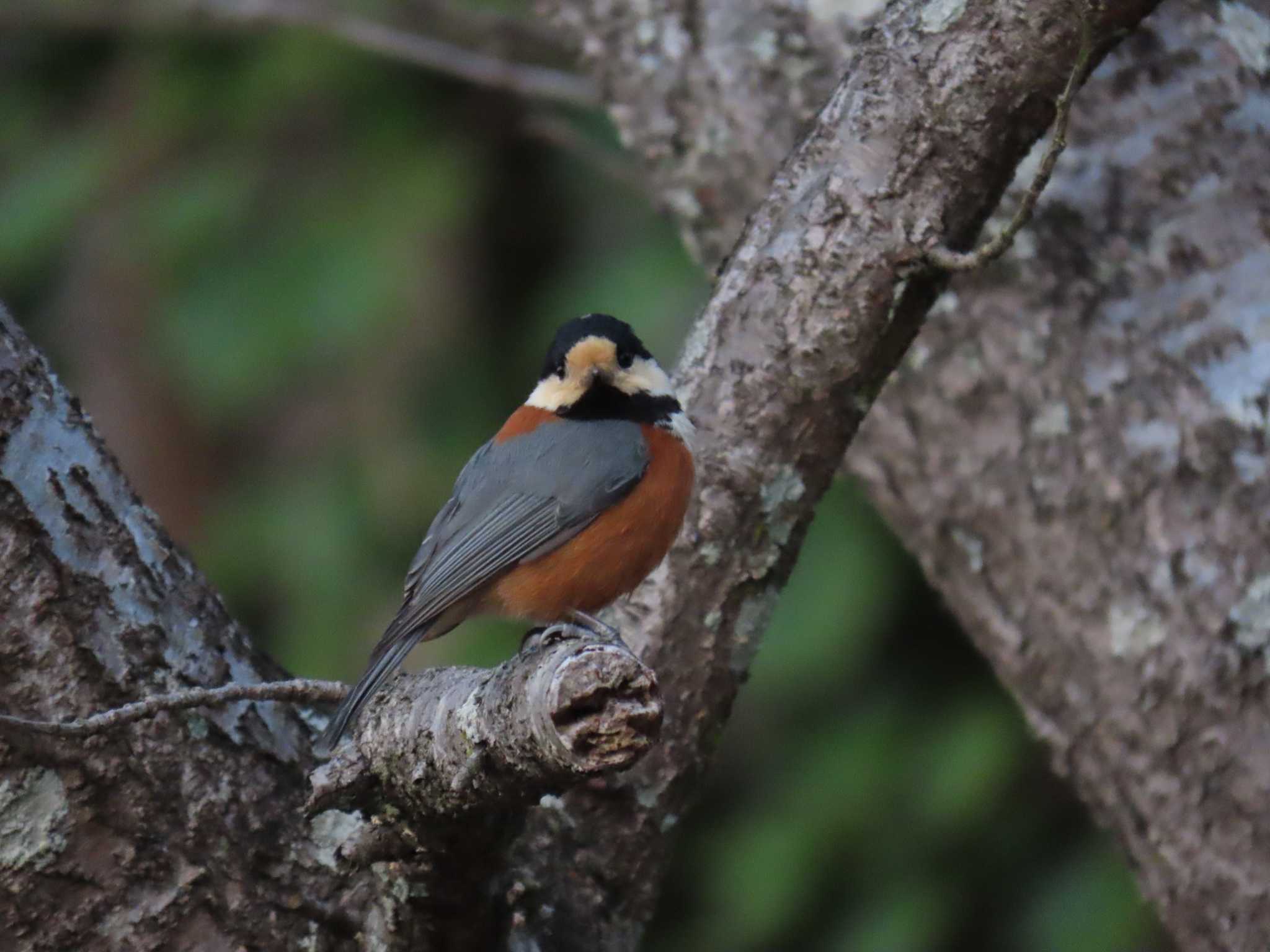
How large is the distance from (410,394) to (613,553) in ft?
9.77

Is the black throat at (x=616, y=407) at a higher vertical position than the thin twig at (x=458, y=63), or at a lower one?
lower

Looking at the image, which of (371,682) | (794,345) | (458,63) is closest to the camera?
(371,682)

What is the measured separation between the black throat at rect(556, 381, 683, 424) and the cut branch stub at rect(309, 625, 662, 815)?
1041mm

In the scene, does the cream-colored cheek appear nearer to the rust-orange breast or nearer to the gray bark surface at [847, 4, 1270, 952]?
the rust-orange breast

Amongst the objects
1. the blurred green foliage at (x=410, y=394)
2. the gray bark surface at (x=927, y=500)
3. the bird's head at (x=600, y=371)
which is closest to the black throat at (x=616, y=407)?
the bird's head at (x=600, y=371)

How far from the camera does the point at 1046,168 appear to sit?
2.53 metres

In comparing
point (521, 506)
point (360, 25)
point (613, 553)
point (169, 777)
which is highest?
point (360, 25)

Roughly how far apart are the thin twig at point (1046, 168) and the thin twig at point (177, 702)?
135 cm

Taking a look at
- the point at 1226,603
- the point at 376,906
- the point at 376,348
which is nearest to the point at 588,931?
the point at 376,906

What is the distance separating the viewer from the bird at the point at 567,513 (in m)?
3.11

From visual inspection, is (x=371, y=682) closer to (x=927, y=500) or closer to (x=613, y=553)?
(x=613, y=553)

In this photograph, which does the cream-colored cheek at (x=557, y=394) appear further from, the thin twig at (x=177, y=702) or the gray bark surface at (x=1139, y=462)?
the thin twig at (x=177, y=702)

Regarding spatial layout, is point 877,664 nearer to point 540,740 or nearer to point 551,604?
point 551,604

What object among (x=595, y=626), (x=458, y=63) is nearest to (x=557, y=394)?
(x=595, y=626)
